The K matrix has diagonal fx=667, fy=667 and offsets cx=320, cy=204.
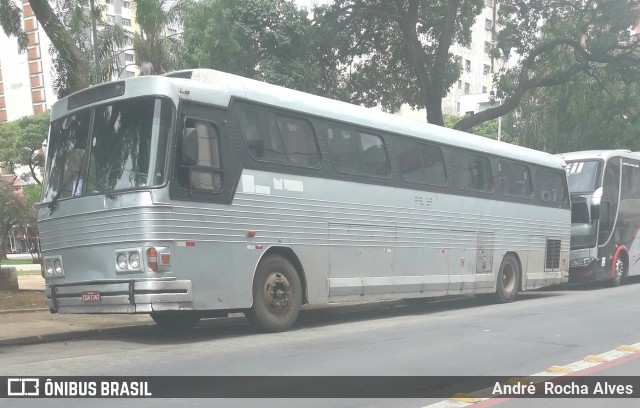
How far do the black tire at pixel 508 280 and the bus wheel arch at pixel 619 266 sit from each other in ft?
17.7

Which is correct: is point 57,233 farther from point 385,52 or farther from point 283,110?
point 385,52

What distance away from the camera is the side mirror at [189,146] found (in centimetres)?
859

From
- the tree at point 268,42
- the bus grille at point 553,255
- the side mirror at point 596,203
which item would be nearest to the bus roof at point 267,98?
the bus grille at point 553,255

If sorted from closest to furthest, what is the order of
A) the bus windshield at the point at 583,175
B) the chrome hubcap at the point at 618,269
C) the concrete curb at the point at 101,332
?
the concrete curb at the point at 101,332 < the bus windshield at the point at 583,175 < the chrome hubcap at the point at 618,269

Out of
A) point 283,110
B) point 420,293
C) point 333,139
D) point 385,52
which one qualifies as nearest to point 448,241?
point 420,293

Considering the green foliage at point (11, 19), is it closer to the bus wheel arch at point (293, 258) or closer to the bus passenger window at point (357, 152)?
the bus passenger window at point (357, 152)

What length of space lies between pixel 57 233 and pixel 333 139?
4.50m

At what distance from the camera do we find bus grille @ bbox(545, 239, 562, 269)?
17.4m

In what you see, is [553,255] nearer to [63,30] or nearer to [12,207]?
[63,30]

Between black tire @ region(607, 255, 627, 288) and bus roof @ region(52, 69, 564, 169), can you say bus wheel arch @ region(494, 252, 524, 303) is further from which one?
black tire @ region(607, 255, 627, 288)

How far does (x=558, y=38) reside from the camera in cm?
2234

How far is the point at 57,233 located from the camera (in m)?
9.28

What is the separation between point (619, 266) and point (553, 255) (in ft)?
13.7

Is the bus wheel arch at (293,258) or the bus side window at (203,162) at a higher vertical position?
the bus side window at (203,162)
